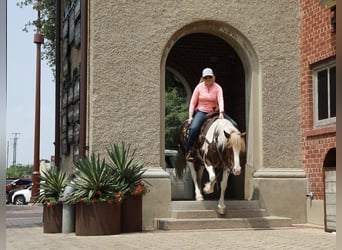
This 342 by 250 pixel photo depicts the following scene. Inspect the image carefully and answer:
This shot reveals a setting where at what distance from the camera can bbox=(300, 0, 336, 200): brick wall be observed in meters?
10.7

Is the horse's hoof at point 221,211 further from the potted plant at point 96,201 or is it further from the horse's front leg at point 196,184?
the potted plant at point 96,201

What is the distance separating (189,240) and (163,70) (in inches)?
164

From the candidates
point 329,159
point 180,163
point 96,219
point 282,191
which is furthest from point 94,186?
point 329,159

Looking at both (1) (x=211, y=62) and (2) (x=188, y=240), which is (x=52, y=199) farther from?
(1) (x=211, y=62)

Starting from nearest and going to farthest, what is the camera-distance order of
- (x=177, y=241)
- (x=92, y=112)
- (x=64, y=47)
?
(x=177, y=241) → (x=92, y=112) → (x=64, y=47)

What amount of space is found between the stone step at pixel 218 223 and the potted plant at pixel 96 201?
107 centimetres

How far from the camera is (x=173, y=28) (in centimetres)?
1122

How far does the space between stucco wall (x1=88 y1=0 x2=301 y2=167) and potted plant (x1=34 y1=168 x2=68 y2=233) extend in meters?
0.94

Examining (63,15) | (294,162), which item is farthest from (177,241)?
(63,15)

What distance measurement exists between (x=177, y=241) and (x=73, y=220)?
2.42 m

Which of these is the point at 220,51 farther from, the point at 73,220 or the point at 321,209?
the point at 73,220

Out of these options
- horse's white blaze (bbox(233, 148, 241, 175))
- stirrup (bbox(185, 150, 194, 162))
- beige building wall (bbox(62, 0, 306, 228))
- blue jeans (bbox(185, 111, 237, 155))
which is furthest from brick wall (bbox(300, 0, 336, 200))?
stirrup (bbox(185, 150, 194, 162))

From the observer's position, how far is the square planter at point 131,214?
9.72 metres

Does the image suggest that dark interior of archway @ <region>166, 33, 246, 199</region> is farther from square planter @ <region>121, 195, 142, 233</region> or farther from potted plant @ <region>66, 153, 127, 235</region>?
potted plant @ <region>66, 153, 127, 235</region>
